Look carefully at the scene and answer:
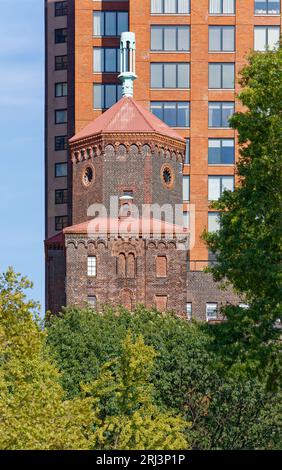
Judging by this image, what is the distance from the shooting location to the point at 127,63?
118 m

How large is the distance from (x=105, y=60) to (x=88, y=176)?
70.6 ft

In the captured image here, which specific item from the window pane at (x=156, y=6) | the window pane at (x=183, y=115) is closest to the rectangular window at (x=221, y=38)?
the window pane at (x=156, y=6)

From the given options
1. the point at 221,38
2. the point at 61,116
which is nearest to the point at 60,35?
the point at 61,116

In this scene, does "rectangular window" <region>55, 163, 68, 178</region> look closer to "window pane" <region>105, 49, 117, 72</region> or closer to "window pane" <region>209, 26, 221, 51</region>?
"window pane" <region>105, 49, 117, 72</region>

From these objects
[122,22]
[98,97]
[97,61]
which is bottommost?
[98,97]

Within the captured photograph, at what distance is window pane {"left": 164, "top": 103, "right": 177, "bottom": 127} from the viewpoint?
424 feet

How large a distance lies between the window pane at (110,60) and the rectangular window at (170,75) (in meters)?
3.83

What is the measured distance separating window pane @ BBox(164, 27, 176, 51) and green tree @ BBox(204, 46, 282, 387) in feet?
241

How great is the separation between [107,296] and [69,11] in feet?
165

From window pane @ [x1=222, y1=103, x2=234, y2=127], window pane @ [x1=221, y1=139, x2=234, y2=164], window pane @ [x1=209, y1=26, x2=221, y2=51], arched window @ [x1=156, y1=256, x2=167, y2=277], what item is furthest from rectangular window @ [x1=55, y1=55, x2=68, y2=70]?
arched window @ [x1=156, y1=256, x2=167, y2=277]

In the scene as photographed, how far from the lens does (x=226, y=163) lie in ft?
426

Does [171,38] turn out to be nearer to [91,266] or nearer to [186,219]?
[186,219]
